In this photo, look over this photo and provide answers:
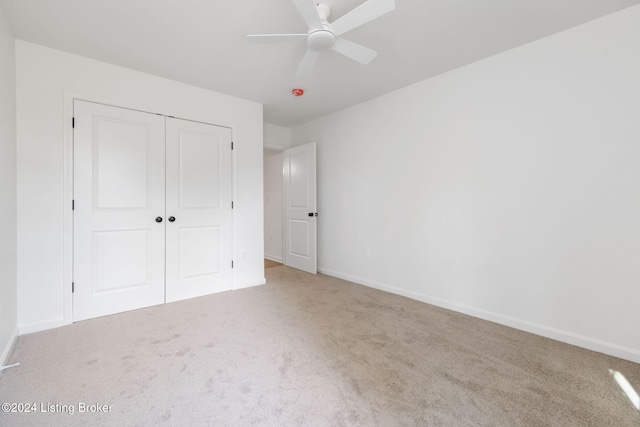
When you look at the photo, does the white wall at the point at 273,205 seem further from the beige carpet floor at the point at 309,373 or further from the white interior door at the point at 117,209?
the beige carpet floor at the point at 309,373

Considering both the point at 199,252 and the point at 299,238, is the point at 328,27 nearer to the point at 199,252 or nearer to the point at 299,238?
the point at 199,252

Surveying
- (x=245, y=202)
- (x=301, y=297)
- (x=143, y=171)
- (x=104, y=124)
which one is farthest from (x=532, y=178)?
(x=104, y=124)

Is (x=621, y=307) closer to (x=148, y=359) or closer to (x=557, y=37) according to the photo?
(x=557, y=37)

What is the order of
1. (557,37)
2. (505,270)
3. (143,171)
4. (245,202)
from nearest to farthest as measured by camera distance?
(557,37)
(505,270)
(143,171)
(245,202)

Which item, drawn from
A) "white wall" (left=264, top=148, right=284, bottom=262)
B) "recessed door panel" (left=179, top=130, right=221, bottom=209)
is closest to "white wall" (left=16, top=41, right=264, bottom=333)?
"recessed door panel" (left=179, top=130, right=221, bottom=209)

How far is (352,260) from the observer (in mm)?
3811

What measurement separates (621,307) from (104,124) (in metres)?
4.47

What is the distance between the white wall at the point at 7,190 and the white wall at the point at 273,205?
132 inches

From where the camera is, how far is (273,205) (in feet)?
17.9

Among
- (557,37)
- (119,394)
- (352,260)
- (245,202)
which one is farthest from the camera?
(352,260)

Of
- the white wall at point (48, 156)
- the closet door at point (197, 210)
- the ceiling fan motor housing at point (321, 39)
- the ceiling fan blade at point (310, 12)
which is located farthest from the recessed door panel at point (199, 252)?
the ceiling fan blade at point (310, 12)

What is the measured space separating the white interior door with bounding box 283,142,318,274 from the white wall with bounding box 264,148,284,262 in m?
0.45

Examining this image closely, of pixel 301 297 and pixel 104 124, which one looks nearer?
pixel 104 124

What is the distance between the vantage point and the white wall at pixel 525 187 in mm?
1934
